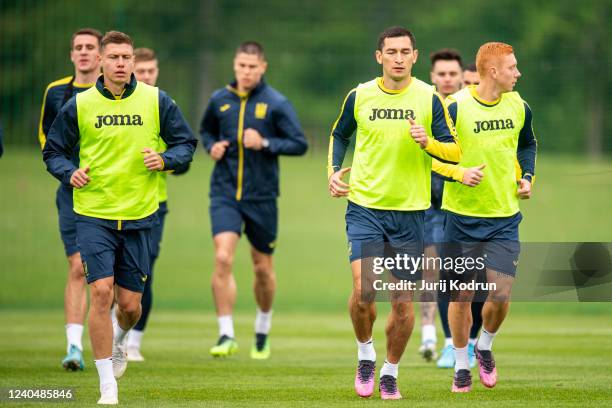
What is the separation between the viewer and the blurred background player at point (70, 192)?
34.4ft

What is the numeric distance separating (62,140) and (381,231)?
7.44 ft

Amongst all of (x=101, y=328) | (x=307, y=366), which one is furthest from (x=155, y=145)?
(x=307, y=366)

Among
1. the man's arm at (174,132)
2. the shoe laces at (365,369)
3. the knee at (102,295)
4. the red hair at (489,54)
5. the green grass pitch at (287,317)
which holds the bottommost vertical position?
the green grass pitch at (287,317)

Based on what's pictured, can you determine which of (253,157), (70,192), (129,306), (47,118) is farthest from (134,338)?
(129,306)

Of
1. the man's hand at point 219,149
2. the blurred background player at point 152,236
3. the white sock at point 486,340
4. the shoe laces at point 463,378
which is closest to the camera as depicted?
the shoe laces at point 463,378

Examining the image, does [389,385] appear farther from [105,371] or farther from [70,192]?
[70,192]

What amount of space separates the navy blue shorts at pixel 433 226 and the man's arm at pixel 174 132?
316 centimetres

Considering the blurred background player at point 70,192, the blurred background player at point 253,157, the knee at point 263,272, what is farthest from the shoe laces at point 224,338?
the blurred background player at point 70,192

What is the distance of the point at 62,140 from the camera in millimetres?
8703

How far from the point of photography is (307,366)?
1086 centimetres

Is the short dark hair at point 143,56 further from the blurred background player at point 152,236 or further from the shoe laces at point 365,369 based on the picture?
the shoe laces at point 365,369

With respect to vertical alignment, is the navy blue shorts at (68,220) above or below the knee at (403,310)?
above

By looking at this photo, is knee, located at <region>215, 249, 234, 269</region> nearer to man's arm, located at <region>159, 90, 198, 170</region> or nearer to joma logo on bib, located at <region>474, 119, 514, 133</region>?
man's arm, located at <region>159, 90, 198, 170</region>

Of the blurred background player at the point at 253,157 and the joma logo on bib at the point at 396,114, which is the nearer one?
the joma logo on bib at the point at 396,114
